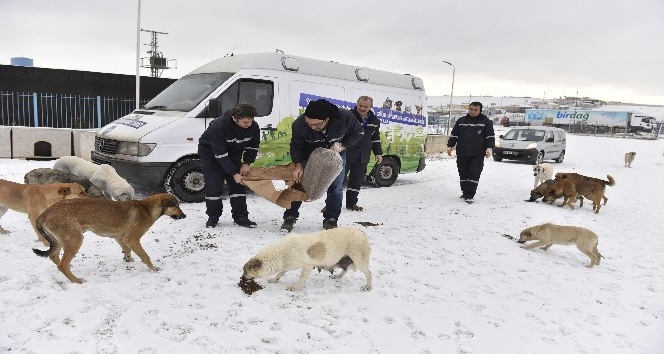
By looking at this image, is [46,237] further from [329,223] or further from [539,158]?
[539,158]

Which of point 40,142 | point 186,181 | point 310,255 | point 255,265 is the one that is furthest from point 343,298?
point 40,142

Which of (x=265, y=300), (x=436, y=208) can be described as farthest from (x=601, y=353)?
(x=436, y=208)

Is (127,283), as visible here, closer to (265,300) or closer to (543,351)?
(265,300)

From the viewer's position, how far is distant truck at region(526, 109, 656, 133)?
49906 millimetres

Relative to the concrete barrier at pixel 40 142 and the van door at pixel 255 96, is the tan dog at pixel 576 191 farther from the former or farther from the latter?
the concrete barrier at pixel 40 142

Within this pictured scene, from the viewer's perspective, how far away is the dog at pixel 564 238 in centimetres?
541

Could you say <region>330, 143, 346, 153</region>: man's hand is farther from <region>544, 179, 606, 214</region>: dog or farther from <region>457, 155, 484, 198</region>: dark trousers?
<region>544, 179, 606, 214</region>: dog

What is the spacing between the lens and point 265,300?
3660mm

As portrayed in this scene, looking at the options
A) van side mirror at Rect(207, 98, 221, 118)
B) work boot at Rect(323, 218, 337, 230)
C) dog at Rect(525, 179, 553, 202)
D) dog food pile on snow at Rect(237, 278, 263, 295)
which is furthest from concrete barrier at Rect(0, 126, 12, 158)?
dog at Rect(525, 179, 553, 202)

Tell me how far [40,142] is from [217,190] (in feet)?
30.1

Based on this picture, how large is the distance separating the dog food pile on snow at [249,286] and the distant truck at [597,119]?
58.8m

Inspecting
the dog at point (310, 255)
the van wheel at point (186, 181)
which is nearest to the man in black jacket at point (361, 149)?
the van wheel at point (186, 181)

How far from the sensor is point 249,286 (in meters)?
3.88

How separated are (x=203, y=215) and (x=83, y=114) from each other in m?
15.0
